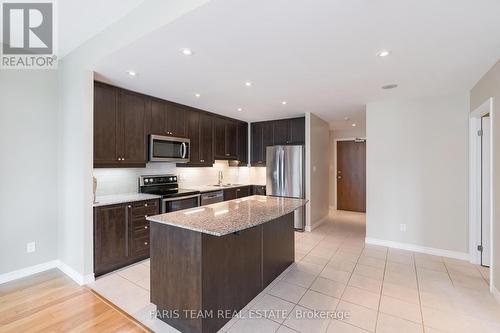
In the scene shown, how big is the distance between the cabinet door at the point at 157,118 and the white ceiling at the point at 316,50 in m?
0.22

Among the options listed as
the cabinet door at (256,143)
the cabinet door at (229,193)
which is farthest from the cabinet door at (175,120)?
the cabinet door at (256,143)

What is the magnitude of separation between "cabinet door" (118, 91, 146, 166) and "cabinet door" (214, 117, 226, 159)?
1622 mm

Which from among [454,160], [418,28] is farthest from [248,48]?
[454,160]

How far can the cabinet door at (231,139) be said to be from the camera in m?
5.15

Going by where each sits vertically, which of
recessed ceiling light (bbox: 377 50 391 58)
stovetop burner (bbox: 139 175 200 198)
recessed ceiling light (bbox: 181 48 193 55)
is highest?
recessed ceiling light (bbox: 181 48 193 55)

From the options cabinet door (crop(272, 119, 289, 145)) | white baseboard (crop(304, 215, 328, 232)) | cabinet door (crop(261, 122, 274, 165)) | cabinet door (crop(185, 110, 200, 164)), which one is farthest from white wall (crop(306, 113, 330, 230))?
cabinet door (crop(185, 110, 200, 164))

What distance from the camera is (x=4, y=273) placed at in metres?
2.65

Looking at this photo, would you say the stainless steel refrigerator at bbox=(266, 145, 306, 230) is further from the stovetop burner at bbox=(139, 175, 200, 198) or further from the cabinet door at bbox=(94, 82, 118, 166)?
the cabinet door at bbox=(94, 82, 118, 166)

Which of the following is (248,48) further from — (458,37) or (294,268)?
(294,268)

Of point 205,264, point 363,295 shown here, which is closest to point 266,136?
point 363,295

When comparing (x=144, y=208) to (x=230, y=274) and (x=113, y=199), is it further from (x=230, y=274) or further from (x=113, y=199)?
(x=230, y=274)

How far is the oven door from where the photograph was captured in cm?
344

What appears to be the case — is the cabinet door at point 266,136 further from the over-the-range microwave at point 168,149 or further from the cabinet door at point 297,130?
the over-the-range microwave at point 168,149

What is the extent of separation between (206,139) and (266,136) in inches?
59.6
